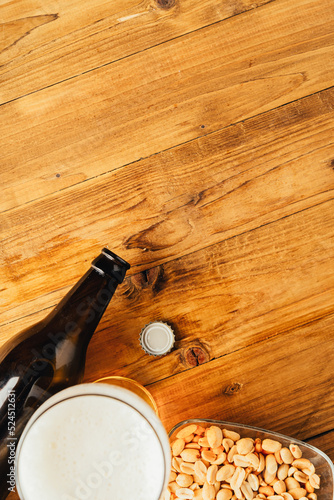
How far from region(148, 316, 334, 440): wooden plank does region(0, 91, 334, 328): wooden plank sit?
0.22 m

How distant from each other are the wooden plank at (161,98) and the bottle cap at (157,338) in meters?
0.33

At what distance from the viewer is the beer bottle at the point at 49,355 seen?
0.71 m

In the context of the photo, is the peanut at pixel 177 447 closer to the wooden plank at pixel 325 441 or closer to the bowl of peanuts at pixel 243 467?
the bowl of peanuts at pixel 243 467

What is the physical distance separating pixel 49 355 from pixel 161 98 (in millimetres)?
552

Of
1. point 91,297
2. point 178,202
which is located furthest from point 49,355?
point 178,202

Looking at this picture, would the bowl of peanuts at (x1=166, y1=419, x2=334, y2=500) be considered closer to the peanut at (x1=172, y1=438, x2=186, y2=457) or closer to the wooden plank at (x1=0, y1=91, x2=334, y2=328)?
the peanut at (x1=172, y1=438, x2=186, y2=457)

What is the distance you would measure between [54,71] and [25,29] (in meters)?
0.11

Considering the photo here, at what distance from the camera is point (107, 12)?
0.88 m

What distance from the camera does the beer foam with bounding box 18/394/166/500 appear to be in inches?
24.2

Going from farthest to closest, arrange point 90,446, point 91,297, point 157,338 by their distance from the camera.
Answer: point 157,338, point 91,297, point 90,446

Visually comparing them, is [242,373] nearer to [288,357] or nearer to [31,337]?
[288,357]

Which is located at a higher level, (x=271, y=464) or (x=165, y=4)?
(x=165, y=4)

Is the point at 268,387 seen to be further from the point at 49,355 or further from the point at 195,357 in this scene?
the point at 49,355

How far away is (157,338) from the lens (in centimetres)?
83
